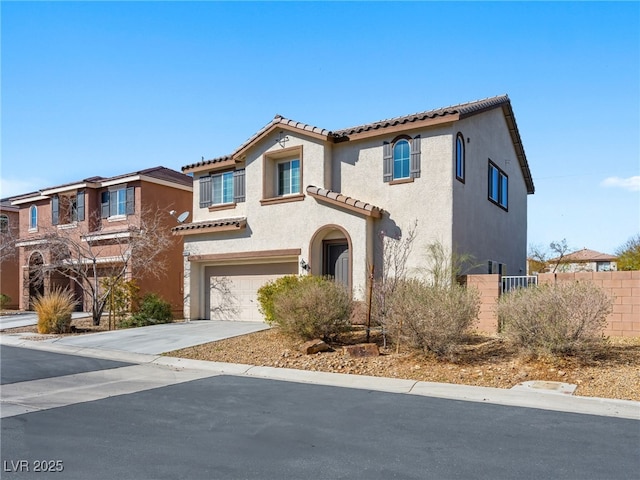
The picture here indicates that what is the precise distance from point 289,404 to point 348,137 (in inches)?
447

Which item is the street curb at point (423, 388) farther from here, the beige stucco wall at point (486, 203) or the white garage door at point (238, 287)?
the beige stucco wall at point (486, 203)

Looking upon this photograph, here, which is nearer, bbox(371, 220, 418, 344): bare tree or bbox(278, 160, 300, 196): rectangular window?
bbox(371, 220, 418, 344): bare tree

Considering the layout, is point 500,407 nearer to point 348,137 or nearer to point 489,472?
point 489,472

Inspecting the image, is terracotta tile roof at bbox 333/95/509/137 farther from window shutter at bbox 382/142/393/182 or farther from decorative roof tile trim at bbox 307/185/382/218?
decorative roof tile trim at bbox 307/185/382/218

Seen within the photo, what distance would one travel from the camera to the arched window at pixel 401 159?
16453 millimetres

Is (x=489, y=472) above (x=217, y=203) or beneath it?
beneath

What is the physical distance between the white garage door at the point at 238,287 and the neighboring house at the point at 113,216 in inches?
168

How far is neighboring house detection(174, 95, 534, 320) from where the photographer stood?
15922 mm

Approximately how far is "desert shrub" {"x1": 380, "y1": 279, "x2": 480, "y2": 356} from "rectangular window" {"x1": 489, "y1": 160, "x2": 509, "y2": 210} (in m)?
9.90

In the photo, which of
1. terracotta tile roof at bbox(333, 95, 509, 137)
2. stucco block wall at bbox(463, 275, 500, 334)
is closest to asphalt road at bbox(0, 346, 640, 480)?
stucco block wall at bbox(463, 275, 500, 334)

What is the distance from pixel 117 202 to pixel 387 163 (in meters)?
14.5

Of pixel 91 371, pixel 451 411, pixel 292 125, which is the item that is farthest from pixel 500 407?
pixel 292 125

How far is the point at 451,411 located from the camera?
24.7 ft

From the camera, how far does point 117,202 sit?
975 inches
